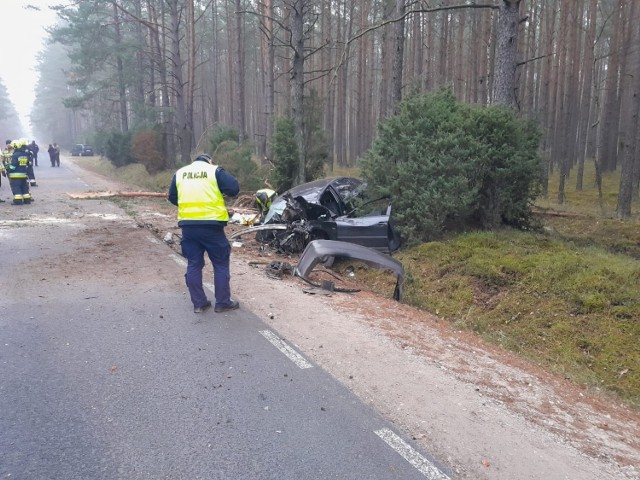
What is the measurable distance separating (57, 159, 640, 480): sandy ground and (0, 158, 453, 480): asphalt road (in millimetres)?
256

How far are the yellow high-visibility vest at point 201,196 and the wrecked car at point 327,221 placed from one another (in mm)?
3845

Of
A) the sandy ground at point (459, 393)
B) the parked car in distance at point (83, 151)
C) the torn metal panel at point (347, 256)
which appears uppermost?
the parked car in distance at point (83, 151)

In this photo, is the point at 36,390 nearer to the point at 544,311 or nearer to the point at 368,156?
the point at 544,311

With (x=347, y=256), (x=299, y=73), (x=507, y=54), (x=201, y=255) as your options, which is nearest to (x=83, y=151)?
(x=299, y=73)

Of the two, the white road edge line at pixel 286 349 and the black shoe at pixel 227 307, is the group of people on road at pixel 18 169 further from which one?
the white road edge line at pixel 286 349

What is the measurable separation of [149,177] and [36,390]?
2394cm

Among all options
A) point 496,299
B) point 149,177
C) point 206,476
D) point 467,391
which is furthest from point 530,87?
point 206,476

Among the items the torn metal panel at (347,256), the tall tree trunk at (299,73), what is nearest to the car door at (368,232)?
the torn metal panel at (347,256)

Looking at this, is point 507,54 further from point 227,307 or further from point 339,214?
point 227,307

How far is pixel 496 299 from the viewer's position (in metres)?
7.37

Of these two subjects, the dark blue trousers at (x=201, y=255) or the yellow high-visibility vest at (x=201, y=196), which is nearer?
the yellow high-visibility vest at (x=201, y=196)

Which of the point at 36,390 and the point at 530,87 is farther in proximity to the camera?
the point at 530,87

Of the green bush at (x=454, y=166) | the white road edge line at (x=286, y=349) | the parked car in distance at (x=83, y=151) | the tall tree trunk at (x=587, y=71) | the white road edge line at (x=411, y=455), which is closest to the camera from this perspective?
the white road edge line at (x=411, y=455)

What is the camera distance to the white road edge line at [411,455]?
3.14m
